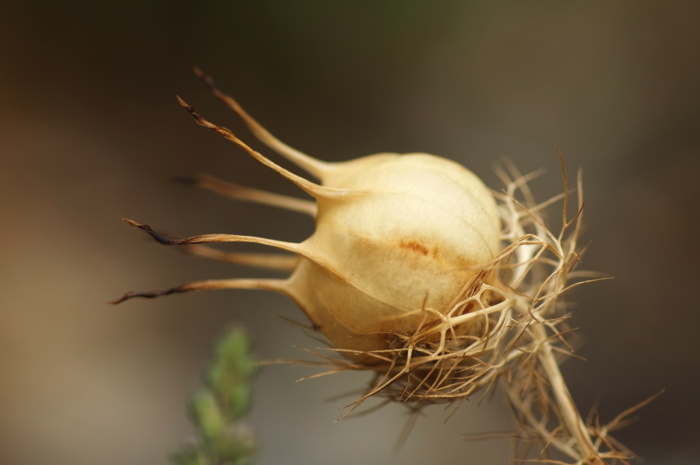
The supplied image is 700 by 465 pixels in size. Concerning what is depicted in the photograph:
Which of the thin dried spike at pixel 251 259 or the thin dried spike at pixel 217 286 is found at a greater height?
the thin dried spike at pixel 217 286

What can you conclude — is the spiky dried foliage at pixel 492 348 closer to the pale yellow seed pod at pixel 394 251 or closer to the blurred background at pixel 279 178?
the pale yellow seed pod at pixel 394 251

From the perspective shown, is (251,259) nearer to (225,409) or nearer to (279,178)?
(225,409)

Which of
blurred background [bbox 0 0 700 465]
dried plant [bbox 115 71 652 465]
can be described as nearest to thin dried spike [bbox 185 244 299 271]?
dried plant [bbox 115 71 652 465]

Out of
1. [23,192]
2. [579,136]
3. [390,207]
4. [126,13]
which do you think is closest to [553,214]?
[579,136]

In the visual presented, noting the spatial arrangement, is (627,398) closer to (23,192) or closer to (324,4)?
(324,4)

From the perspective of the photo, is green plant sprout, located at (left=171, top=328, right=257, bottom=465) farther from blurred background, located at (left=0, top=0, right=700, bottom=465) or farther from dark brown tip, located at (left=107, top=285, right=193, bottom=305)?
blurred background, located at (left=0, top=0, right=700, bottom=465)

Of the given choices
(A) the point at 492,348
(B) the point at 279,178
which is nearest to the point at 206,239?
(A) the point at 492,348

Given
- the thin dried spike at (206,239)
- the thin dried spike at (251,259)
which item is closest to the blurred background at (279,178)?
the thin dried spike at (251,259)
